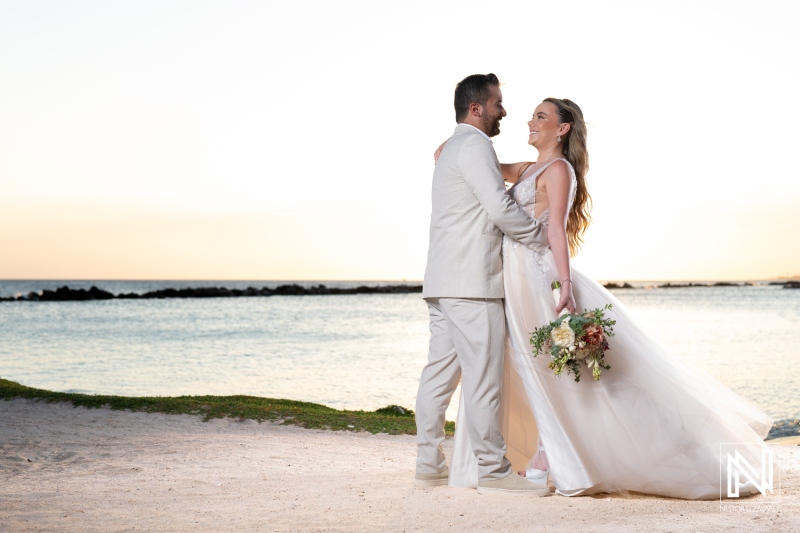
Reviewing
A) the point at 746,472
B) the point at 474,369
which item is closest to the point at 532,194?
the point at 474,369

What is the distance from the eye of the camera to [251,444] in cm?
741

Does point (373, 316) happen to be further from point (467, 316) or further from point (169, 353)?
point (467, 316)

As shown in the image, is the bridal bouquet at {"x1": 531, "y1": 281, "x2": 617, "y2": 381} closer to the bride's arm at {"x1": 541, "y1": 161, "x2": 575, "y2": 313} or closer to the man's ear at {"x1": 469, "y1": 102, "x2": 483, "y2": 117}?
the bride's arm at {"x1": 541, "y1": 161, "x2": 575, "y2": 313}

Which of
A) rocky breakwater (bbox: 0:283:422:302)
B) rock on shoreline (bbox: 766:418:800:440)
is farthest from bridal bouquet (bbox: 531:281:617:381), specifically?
rocky breakwater (bbox: 0:283:422:302)

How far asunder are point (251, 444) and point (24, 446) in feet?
6.42

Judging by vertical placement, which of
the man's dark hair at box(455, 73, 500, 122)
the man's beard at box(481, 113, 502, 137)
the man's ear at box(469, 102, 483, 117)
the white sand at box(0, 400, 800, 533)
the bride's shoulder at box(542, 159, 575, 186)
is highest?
the man's dark hair at box(455, 73, 500, 122)

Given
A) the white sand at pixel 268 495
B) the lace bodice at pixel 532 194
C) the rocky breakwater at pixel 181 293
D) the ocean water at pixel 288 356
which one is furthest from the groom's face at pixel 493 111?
the rocky breakwater at pixel 181 293

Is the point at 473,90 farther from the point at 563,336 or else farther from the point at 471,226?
the point at 563,336

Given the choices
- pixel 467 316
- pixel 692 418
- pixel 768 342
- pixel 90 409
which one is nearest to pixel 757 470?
pixel 692 418

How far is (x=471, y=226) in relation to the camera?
4621 millimetres

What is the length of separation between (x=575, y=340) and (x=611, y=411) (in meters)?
0.63

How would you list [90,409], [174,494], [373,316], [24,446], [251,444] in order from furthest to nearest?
1. [373,316]
2. [90,409]
3. [251,444]
4. [24,446]
5. [174,494]

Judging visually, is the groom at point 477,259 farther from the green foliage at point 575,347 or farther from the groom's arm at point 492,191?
the green foliage at point 575,347

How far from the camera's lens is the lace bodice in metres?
4.77
